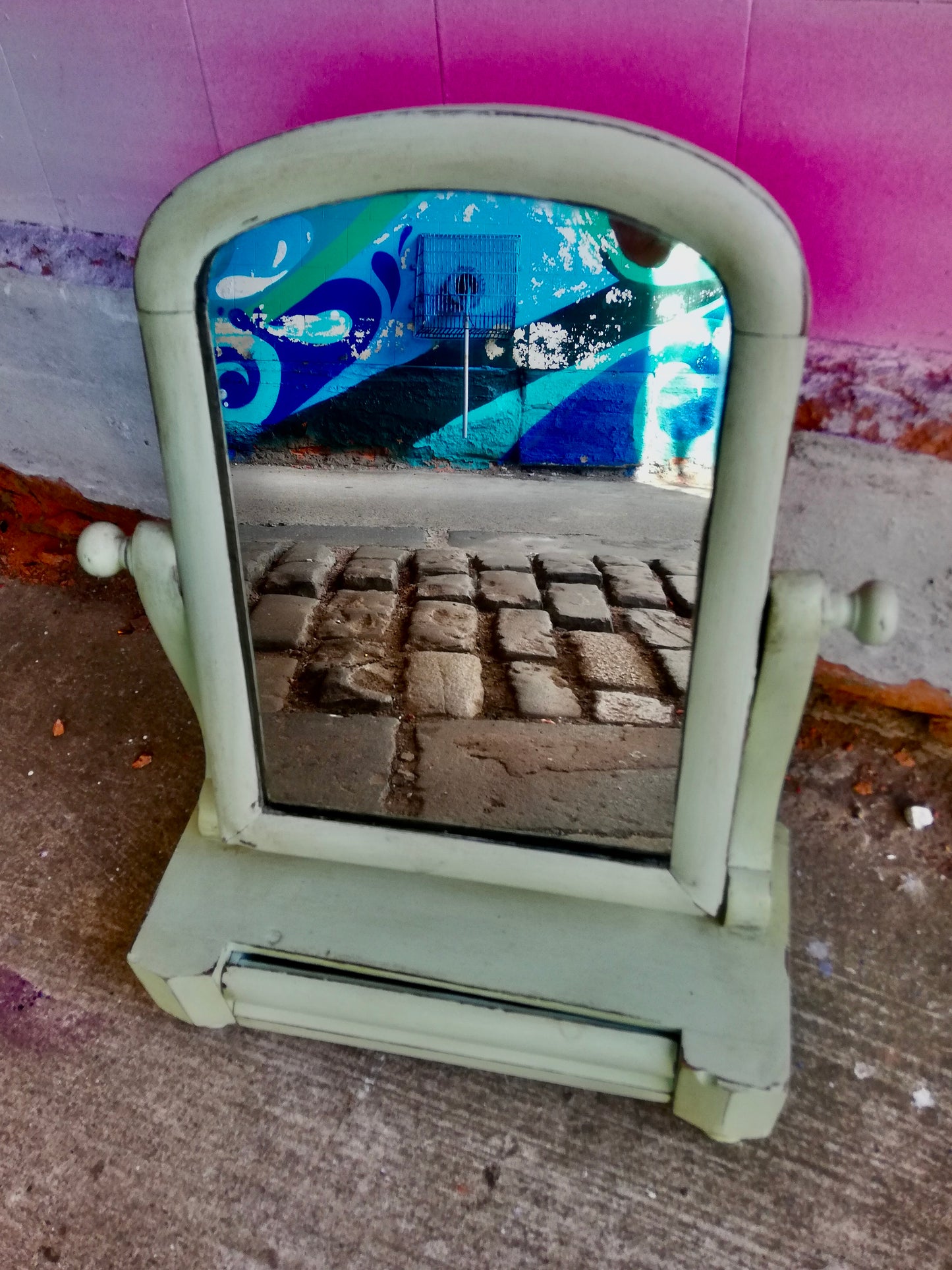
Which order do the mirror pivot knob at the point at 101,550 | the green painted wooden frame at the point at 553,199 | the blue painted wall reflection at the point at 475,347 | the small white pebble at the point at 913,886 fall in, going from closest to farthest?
the green painted wooden frame at the point at 553,199 < the blue painted wall reflection at the point at 475,347 < the mirror pivot knob at the point at 101,550 < the small white pebble at the point at 913,886

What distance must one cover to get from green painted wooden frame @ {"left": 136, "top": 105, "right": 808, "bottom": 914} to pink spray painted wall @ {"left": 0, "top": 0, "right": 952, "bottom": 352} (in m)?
0.47

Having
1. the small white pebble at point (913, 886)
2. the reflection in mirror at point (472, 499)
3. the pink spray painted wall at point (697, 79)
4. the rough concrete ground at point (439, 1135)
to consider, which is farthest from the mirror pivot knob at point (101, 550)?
the small white pebble at point (913, 886)

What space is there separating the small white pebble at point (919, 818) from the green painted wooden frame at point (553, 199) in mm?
515

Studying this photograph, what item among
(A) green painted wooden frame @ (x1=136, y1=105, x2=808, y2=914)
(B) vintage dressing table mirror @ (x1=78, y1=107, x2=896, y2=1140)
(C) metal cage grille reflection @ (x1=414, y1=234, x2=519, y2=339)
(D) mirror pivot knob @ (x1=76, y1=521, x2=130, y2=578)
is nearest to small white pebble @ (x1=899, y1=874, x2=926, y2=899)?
(B) vintage dressing table mirror @ (x1=78, y1=107, x2=896, y2=1140)

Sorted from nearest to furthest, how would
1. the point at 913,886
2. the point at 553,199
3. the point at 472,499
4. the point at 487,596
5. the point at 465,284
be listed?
the point at 553,199, the point at 465,284, the point at 472,499, the point at 487,596, the point at 913,886

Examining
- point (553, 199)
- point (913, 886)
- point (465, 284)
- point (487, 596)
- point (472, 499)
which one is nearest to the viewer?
point (553, 199)

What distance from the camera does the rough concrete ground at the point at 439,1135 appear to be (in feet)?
3.05

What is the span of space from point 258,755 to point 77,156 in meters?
1.14

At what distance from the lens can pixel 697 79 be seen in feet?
3.49

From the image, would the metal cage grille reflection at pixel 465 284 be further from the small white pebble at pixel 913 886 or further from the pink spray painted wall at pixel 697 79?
the small white pebble at pixel 913 886

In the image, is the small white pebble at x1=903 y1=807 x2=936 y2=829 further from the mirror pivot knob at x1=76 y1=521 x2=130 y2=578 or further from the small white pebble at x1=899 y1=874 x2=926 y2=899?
the mirror pivot knob at x1=76 y1=521 x2=130 y2=578

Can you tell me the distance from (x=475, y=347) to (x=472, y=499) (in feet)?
0.58

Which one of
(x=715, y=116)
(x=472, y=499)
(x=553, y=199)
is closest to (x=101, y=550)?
(x=472, y=499)

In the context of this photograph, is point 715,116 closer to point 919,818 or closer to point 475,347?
point 475,347
